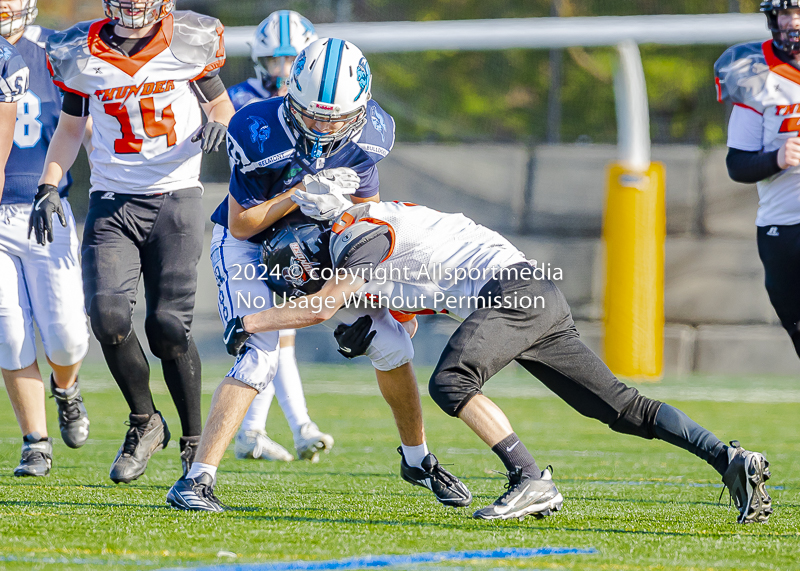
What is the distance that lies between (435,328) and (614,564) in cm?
665

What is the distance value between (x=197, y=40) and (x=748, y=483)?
8.12 feet

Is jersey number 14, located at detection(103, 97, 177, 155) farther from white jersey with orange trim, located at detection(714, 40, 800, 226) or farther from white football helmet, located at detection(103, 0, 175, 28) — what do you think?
white jersey with orange trim, located at detection(714, 40, 800, 226)

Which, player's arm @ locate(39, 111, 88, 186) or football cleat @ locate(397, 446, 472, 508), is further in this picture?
player's arm @ locate(39, 111, 88, 186)

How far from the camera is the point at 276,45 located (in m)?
4.90

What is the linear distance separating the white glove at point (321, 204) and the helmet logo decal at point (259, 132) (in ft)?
0.69

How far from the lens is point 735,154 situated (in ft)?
12.9

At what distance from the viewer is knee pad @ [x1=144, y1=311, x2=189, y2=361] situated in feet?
11.9

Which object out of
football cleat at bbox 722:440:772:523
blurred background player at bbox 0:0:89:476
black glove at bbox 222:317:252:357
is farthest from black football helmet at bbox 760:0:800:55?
blurred background player at bbox 0:0:89:476

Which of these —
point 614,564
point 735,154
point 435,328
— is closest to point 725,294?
point 435,328

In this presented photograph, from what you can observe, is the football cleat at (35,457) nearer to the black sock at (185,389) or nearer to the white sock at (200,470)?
the black sock at (185,389)

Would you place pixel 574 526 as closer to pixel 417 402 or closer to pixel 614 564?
pixel 614 564

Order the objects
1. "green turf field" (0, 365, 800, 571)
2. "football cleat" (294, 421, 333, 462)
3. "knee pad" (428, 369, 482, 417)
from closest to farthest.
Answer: "green turf field" (0, 365, 800, 571)
"knee pad" (428, 369, 482, 417)
"football cleat" (294, 421, 333, 462)

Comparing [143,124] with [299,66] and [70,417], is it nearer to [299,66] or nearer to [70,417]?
[299,66]

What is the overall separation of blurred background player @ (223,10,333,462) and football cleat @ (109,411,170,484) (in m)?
0.65
